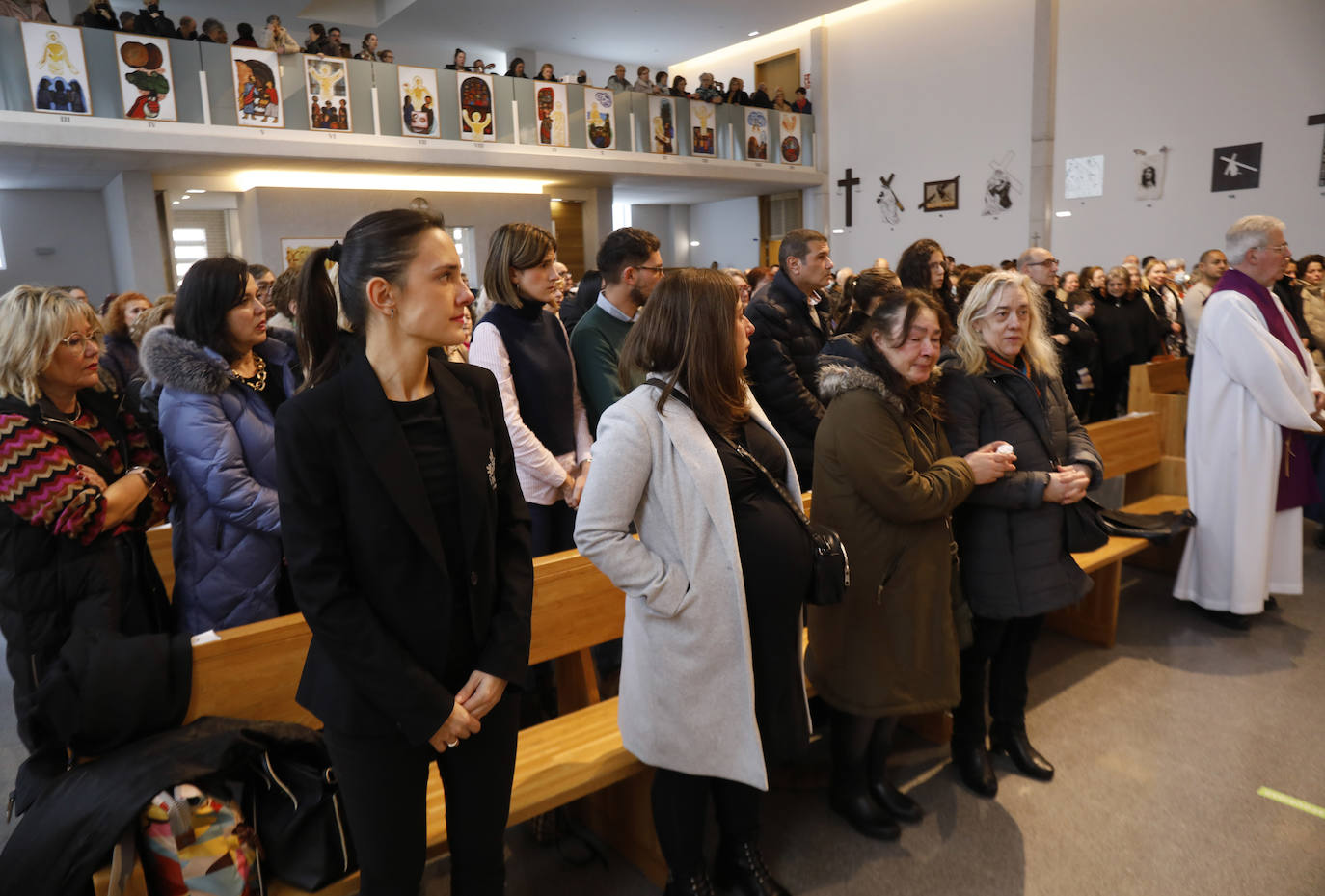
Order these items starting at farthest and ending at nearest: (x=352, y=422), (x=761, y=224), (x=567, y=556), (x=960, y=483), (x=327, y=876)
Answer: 1. (x=761, y=224)
2. (x=567, y=556)
3. (x=960, y=483)
4. (x=327, y=876)
5. (x=352, y=422)

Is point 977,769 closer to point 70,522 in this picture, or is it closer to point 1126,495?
point 70,522

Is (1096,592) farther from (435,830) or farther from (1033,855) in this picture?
(435,830)

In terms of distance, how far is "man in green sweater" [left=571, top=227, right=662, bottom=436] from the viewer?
3066mm

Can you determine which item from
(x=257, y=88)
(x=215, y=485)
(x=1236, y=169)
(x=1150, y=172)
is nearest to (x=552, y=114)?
(x=257, y=88)

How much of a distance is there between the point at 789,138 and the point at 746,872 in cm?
1612

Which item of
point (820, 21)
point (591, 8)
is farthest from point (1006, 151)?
point (591, 8)

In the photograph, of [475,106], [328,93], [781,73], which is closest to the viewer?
[328,93]

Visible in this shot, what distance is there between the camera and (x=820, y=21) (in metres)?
16.9

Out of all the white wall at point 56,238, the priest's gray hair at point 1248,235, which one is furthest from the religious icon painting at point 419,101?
the priest's gray hair at point 1248,235

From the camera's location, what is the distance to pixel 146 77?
9883 millimetres

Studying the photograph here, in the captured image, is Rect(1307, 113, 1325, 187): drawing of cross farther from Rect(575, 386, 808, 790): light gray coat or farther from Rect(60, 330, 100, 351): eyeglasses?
Rect(60, 330, 100, 351): eyeglasses

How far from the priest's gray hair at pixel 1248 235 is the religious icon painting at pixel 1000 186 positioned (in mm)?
11363

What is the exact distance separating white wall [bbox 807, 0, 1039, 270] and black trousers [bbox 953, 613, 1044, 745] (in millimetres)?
12993

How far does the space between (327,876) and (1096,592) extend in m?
3.21
